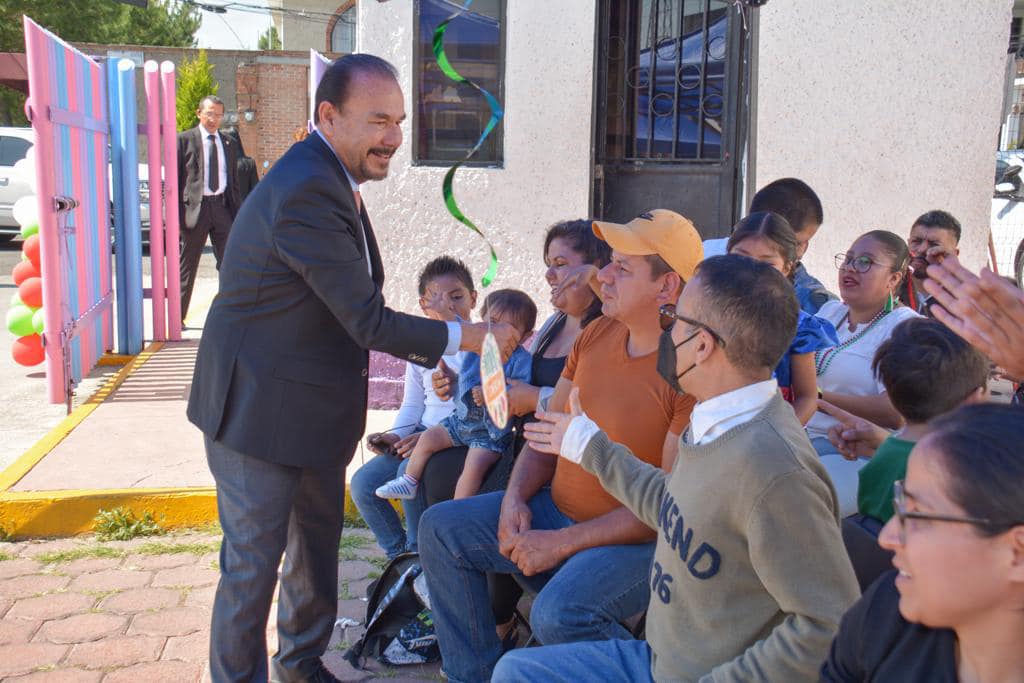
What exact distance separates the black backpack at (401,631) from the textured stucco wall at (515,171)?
3016 millimetres

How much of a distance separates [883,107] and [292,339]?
14.5 ft

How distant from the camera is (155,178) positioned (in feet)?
27.7

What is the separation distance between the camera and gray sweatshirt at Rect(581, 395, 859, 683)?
6.39 ft

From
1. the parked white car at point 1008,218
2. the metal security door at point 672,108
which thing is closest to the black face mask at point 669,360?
the metal security door at point 672,108

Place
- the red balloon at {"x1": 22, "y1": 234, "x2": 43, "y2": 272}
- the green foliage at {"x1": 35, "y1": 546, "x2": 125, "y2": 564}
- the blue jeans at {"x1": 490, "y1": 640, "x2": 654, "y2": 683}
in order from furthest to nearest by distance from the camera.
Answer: the red balloon at {"x1": 22, "y1": 234, "x2": 43, "y2": 272} < the green foliage at {"x1": 35, "y1": 546, "x2": 125, "y2": 564} < the blue jeans at {"x1": 490, "y1": 640, "x2": 654, "y2": 683}

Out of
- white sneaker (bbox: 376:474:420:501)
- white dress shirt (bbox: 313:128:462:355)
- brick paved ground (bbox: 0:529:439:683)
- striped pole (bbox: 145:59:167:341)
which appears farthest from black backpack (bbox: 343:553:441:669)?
striped pole (bbox: 145:59:167:341)

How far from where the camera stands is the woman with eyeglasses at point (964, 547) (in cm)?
145

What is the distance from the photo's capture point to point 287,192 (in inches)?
112

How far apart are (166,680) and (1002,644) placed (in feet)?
9.33

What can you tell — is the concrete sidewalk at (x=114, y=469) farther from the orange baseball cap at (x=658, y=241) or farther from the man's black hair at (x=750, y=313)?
the man's black hair at (x=750, y=313)

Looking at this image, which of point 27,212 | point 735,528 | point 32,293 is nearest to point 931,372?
point 735,528

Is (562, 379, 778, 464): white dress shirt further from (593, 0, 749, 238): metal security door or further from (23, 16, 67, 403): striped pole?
(23, 16, 67, 403): striped pole

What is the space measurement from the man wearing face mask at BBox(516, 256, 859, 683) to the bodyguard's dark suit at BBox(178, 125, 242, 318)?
7564 millimetres

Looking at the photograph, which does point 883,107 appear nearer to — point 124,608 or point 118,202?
point 124,608
